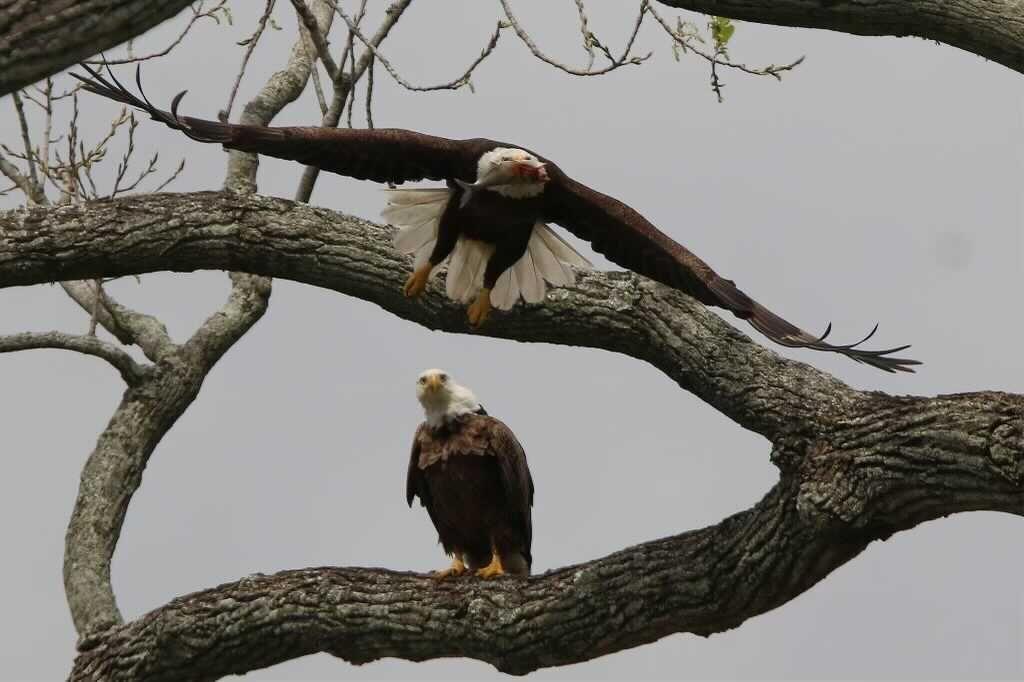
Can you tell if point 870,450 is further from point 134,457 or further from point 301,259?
point 134,457

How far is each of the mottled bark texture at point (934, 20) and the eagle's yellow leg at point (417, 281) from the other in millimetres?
1443

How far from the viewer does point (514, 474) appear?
21.5 ft

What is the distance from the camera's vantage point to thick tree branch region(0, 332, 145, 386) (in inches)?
217

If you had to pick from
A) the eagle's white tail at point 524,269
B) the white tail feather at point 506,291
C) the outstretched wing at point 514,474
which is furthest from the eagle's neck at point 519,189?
the outstretched wing at point 514,474

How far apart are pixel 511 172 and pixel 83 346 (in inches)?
68.6

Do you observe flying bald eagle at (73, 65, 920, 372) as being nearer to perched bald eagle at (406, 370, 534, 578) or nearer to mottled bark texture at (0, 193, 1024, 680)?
mottled bark texture at (0, 193, 1024, 680)

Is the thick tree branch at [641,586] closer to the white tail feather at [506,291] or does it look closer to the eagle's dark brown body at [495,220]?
the white tail feather at [506,291]

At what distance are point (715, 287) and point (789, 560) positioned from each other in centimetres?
141

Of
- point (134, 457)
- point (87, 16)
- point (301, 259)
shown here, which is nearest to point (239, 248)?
point (301, 259)

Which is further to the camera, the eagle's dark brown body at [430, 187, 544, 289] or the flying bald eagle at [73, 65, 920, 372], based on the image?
the eagle's dark brown body at [430, 187, 544, 289]

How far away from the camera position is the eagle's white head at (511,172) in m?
6.01

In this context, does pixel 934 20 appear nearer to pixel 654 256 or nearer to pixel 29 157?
pixel 654 256

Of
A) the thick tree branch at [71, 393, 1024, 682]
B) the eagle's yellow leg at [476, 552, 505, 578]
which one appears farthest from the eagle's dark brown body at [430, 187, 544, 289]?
the thick tree branch at [71, 393, 1024, 682]

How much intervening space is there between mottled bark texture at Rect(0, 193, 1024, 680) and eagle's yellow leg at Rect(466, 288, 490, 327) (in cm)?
5
